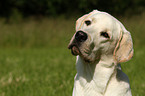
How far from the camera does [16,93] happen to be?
470 centimetres

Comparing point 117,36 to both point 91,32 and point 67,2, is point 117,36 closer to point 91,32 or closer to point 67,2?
point 91,32

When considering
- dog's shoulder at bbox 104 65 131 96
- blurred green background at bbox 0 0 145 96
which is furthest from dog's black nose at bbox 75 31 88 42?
blurred green background at bbox 0 0 145 96

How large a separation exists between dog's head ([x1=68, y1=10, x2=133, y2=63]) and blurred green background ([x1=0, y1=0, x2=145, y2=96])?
1454 mm

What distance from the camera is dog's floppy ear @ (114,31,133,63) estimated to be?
9.46 feet

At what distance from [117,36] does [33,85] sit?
292 cm

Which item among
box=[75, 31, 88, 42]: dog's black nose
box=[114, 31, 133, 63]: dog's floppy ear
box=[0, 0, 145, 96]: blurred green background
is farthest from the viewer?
box=[0, 0, 145, 96]: blurred green background

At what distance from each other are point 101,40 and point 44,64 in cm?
537

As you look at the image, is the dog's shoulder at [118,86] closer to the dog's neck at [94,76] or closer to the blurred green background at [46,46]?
the dog's neck at [94,76]

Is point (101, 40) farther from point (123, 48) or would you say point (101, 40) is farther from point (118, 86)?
point (118, 86)

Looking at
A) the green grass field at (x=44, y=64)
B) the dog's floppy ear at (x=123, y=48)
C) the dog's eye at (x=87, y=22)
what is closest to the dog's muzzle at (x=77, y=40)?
the dog's eye at (x=87, y=22)

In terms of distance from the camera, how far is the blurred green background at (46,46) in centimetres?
523

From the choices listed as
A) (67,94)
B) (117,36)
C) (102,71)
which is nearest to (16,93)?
(67,94)

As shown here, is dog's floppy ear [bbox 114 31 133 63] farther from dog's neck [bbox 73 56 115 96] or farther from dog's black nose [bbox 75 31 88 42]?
dog's black nose [bbox 75 31 88 42]

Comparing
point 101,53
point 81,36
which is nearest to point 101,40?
point 101,53
